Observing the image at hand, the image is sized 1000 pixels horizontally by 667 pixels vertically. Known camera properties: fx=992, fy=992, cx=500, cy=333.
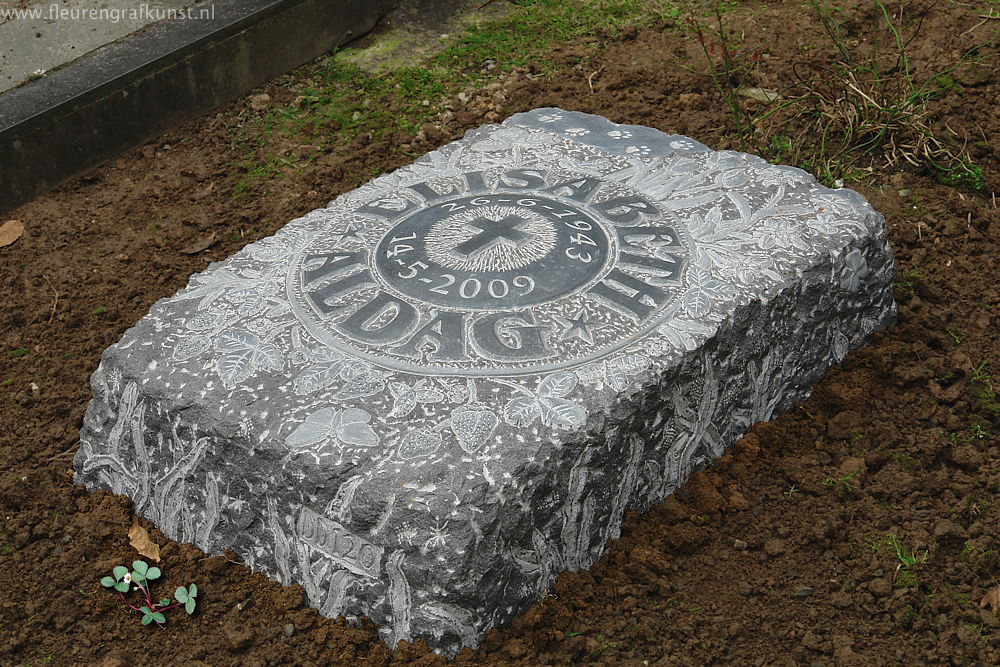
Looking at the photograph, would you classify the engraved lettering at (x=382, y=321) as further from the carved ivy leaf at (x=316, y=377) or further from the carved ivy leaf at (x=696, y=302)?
the carved ivy leaf at (x=696, y=302)

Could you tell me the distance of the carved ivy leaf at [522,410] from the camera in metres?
2.10

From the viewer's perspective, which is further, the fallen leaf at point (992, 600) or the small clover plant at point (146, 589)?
the small clover plant at point (146, 589)

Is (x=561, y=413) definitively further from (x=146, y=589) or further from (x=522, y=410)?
(x=146, y=589)

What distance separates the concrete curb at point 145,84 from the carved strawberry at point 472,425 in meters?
2.35

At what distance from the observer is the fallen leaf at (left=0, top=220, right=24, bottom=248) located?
3562mm

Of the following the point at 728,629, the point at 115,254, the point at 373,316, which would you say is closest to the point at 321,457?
the point at 373,316

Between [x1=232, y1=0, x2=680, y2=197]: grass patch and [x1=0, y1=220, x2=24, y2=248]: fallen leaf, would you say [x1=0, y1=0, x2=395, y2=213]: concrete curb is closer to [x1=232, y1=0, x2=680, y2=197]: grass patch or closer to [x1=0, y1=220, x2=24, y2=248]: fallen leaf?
[x1=0, y1=220, x2=24, y2=248]: fallen leaf

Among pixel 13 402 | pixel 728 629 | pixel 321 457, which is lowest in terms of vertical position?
pixel 13 402

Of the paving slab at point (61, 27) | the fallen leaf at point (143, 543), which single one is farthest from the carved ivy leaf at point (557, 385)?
the paving slab at point (61, 27)

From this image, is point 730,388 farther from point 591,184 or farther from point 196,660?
point 196,660

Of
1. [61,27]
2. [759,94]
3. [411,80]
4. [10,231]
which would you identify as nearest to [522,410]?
[10,231]

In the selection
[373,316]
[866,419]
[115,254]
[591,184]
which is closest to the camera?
[373,316]

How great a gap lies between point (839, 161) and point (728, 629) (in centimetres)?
210

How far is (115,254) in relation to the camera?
3.54 m
